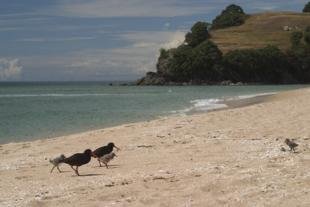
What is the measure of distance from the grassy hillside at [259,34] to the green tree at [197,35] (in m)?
4.81

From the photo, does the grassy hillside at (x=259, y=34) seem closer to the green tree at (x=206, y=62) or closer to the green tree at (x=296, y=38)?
the green tree at (x=296, y=38)

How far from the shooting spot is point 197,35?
569 ft

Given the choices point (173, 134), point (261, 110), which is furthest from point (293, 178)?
point (261, 110)

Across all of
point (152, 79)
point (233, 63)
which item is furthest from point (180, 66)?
point (233, 63)

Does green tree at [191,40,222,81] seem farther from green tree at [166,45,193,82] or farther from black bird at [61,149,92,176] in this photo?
black bird at [61,149,92,176]

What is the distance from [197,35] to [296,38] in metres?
27.5

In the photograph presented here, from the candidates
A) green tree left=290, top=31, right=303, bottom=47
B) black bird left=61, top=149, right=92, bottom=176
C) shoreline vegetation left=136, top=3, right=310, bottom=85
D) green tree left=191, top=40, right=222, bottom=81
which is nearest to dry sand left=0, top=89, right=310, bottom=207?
black bird left=61, top=149, right=92, bottom=176

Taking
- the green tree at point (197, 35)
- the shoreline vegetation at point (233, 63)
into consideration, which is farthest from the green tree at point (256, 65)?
the green tree at point (197, 35)

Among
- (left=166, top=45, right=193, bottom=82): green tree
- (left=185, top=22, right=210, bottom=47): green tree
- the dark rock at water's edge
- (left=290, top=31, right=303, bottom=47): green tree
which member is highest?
(left=185, top=22, right=210, bottom=47): green tree

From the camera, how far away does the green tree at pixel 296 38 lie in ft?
552

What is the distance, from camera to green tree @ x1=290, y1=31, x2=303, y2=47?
552 ft

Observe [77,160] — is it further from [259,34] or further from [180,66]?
[259,34]

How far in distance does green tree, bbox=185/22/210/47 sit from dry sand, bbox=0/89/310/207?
5966 inches

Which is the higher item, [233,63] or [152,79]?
[233,63]
